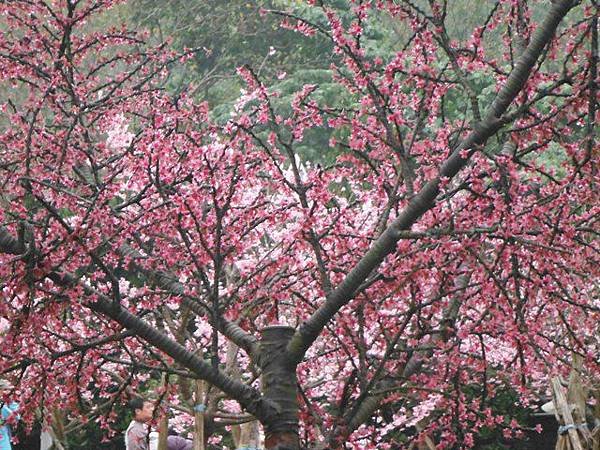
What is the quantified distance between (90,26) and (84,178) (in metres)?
13.6

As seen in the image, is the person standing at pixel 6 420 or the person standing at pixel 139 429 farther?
the person standing at pixel 139 429

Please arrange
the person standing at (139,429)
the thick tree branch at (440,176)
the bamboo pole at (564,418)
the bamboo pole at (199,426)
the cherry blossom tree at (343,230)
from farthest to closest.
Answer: the bamboo pole at (564,418)
the person standing at (139,429)
the bamboo pole at (199,426)
the cherry blossom tree at (343,230)
the thick tree branch at (440,176)

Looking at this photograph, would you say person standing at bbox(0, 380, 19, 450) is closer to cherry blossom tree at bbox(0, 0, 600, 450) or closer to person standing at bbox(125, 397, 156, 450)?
cherry blossom tree at bbox(0, 0, 600, 450)

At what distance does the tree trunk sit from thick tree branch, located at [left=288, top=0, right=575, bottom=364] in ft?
0.22

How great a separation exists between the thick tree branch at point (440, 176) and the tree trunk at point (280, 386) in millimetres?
68

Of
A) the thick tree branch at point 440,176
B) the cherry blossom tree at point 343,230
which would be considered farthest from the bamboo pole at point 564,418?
the thick tree branch at point 440,176

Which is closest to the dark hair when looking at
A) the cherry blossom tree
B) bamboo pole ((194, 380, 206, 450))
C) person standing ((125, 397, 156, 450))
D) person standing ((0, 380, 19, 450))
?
person standing ((125, 397, 156, 450))

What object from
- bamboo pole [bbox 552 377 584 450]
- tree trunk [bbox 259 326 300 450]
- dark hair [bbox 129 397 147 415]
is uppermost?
dark hair [bbox 129 397 147 415]

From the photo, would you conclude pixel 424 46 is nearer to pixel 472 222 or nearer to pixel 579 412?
pixel 472 222

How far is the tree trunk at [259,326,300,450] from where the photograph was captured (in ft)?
13.5

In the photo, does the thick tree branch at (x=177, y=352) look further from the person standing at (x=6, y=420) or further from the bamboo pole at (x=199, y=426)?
the bamboo pole at (x=199, y=426)

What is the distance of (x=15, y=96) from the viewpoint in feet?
57.1

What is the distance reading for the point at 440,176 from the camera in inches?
145

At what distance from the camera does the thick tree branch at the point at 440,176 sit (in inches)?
139
